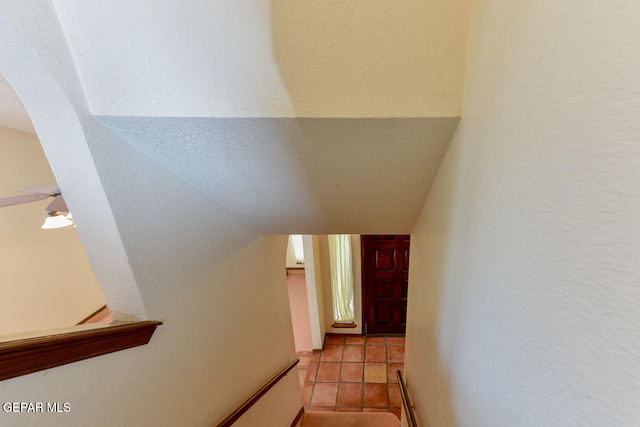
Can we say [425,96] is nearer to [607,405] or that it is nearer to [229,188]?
[607,405]

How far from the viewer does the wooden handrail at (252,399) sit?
1.23 metres

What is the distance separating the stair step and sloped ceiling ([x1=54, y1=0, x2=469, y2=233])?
8.66 ft

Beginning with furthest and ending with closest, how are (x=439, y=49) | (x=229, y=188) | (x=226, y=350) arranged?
1. (x=226, y=350)
2. (x=229, y=188)
3. (x=439, y=49)

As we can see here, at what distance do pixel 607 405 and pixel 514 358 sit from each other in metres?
0.19

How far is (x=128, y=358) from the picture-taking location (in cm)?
80

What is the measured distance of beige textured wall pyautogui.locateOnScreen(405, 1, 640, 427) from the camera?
278 millimetres

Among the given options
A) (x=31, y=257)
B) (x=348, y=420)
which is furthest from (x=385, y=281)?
(x=31, y=257)

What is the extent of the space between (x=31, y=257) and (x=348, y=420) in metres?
3.76

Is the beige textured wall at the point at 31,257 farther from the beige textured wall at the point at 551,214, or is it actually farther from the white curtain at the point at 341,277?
the beige textured wall at the point at 551,214

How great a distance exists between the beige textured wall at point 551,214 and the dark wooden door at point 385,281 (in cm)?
268

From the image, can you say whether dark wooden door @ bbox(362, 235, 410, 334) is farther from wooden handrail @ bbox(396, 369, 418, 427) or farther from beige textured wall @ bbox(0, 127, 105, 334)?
beige textured wall @ bbox(0, 127, 105, 334)

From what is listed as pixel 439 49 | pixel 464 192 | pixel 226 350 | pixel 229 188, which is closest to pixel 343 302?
pixel 226 350

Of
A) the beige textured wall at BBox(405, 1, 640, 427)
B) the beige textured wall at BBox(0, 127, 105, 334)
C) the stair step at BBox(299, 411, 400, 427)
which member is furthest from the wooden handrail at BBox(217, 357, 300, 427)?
the beige textured wall at BBox(0, 127, 105, 334)

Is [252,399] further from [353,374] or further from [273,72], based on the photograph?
[353,374]
